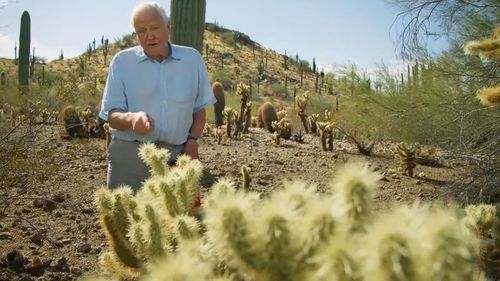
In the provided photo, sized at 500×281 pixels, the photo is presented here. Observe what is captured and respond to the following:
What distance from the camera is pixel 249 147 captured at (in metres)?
12.0

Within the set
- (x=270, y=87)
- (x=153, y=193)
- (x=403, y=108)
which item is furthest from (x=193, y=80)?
(x=270, y=87)

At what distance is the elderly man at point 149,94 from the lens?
3.82 m

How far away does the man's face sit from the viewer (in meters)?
3.77

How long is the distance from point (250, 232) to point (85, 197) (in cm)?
626

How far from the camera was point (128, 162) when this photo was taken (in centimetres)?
388

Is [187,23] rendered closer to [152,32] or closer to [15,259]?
[15,259]

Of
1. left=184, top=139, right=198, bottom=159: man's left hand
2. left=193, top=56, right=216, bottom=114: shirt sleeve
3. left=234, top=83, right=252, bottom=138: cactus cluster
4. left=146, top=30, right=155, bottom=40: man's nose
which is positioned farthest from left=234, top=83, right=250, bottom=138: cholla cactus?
left=146, top=30, right=155, bottom=40: man's nose

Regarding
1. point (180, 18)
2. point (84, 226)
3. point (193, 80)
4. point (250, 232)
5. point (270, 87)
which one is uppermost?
point (270, 87)

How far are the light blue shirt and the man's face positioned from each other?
0.07 metres

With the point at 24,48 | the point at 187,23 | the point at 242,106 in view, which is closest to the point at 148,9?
the point at 187,23

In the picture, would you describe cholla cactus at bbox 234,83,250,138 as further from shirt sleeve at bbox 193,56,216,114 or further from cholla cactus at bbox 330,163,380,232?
cholla cactus at bbox 330,163,380,232

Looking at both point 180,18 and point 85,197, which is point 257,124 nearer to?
point 180,18

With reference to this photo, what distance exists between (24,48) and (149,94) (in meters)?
15.4

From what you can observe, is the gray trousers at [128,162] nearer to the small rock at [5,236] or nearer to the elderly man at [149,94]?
the elderly man at [149,94]
